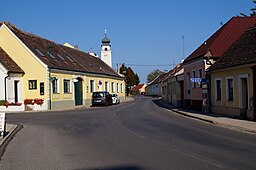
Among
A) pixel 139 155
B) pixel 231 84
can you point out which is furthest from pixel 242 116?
pixel 139 155

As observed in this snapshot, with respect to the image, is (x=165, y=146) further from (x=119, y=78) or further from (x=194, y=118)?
(x=119, y=78)

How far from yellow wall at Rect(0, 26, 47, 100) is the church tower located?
34.6 meters

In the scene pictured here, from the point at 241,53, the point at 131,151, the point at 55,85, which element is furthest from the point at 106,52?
the point at 131,151

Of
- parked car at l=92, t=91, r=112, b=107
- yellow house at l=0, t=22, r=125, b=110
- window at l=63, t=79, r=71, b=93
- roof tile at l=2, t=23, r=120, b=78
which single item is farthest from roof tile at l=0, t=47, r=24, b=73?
parked car at l=92, t=91, r=112, b=107

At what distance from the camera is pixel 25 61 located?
1457 inches

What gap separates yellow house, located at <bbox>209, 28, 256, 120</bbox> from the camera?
20.6 metres

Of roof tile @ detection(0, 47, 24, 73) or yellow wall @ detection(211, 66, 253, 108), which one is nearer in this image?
yellow wall @ detection(211, 66, 253, 108)

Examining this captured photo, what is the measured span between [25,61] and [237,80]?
22751 millimetres

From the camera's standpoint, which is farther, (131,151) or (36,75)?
(36,75)

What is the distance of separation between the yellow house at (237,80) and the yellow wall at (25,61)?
58.8 feet

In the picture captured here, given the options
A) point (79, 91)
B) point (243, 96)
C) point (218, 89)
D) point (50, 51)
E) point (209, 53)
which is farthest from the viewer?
point (79, 91)

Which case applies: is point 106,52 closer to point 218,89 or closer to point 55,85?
point 55,85

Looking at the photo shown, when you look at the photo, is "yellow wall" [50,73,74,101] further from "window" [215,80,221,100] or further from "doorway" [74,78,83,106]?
"window" [215,80,221,100]

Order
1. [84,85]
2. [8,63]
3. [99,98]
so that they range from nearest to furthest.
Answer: [8,63] → [99,98] → [84,85]
